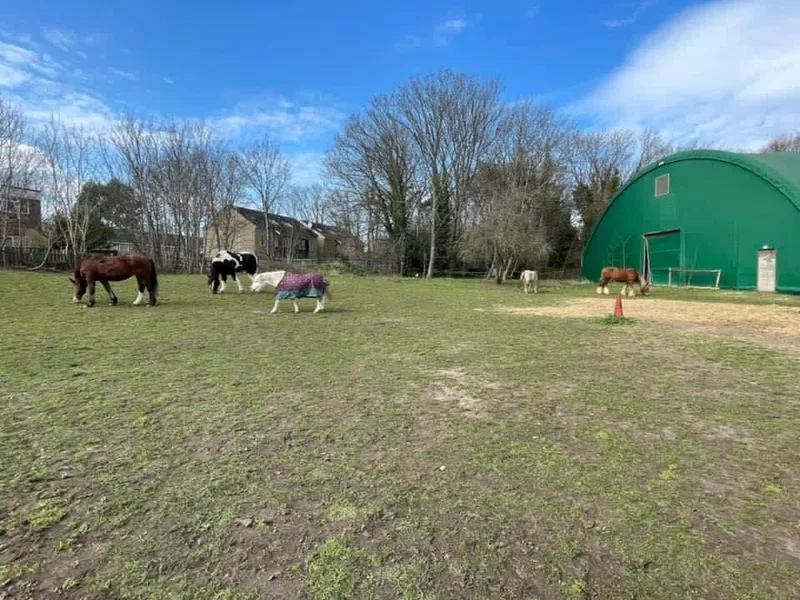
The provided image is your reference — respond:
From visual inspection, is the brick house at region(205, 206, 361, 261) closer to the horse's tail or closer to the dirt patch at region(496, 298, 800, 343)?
the horse's tail

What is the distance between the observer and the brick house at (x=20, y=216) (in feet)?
76.4

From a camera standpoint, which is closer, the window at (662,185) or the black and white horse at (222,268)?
the black and white horse at (222,268)

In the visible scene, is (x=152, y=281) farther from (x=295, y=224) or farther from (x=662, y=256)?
(x=295, y=224)

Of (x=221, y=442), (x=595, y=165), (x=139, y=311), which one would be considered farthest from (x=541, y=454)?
(x=595, y=165)

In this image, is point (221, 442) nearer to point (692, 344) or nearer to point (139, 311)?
point (692, 344)

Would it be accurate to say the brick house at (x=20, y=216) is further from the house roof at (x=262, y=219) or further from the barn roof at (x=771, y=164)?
the barn roof at (x=771, y=164)

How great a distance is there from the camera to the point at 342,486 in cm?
253

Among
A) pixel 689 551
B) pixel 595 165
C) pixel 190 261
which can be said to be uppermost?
pixel 595 165

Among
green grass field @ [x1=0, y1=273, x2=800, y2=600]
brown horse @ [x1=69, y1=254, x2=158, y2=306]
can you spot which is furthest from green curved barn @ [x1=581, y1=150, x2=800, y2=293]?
brown horse @ [x1=69, y1=254, x2=158, y2=306]

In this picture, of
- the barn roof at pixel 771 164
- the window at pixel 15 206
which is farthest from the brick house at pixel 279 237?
the barn roof at pixel 771 164

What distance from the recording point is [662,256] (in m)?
26.9

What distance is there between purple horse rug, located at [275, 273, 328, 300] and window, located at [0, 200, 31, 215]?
2179cm

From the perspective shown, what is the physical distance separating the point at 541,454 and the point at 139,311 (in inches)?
365

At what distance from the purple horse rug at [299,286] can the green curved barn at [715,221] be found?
68.0ft
